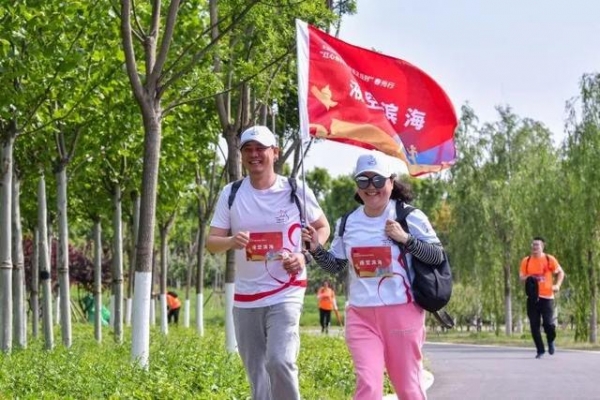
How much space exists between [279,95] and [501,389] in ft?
14.7

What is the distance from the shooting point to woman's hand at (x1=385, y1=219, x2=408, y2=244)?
6980mm

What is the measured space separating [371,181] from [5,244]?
766 centimetres

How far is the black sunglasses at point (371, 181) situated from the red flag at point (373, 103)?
1573mm

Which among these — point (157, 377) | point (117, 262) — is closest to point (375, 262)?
point (157, 377)

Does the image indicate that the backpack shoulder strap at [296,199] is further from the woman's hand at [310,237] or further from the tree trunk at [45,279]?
the tree trunk at [45,279]

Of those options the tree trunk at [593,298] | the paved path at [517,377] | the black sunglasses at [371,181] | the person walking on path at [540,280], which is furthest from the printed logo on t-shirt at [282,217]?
the tree trunk at [593,298]

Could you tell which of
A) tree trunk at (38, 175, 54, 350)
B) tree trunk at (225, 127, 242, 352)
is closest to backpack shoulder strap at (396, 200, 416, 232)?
tree trunk at (225, 127, 242, 352)

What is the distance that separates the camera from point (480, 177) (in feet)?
122

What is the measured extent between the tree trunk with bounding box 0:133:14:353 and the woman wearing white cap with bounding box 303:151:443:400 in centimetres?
744

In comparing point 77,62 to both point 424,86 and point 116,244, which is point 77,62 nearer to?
point 424,86

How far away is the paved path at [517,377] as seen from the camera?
40.5 feet

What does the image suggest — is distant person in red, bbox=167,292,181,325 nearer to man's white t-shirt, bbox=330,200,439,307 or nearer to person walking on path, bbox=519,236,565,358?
person walking on path, bbox=519,236,565,358

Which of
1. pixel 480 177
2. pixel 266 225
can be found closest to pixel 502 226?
pixel 480 177

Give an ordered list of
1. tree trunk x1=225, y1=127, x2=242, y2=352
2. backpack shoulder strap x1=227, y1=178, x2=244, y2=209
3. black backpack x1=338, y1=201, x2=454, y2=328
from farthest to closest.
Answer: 1. tree trunk x1=225, y1=127, x2=242, y2=352
2. backpack shoulder strap x1=227, y1=178, x2=244, y2=209
3. black backpack x1=338, y1=201, x2=454, y2=328
